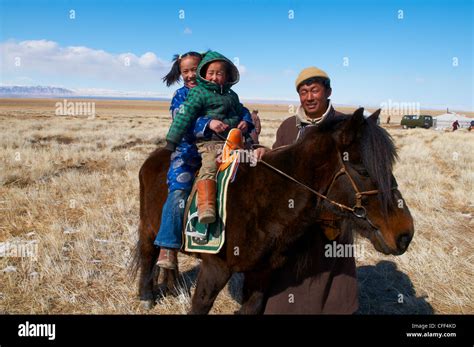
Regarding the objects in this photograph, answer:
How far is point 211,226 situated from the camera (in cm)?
319

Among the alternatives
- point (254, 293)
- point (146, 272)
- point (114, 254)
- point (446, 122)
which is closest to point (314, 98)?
point (254, 293)

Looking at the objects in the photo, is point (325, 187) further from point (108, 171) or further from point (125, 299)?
point (108, 171)

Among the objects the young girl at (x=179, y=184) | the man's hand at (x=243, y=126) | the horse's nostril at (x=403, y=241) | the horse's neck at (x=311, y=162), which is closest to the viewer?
the horse's nostril at (x=403, y=241)

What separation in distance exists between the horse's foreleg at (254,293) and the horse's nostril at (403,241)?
4.23ft

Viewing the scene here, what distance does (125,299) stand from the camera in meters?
4.78

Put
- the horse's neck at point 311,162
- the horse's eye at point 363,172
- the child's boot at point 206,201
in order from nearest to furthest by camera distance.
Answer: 1. the horse's eye at point 363,172
2. the horse's neck at point 311,162
3. the child's boot at point 206,201

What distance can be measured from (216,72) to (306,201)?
4.94 ft

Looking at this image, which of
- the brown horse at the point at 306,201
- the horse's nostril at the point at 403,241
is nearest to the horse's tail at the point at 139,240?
the brown horse at the point at 306,201

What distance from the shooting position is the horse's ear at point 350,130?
8.79 ft

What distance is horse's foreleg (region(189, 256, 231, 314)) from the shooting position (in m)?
3.25

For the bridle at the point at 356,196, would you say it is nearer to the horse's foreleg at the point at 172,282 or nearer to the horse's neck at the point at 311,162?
the horse's neck at the point at 311,162

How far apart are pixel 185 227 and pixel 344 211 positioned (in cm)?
147
